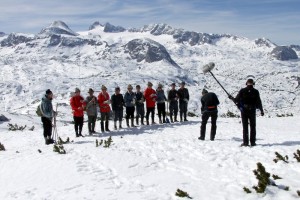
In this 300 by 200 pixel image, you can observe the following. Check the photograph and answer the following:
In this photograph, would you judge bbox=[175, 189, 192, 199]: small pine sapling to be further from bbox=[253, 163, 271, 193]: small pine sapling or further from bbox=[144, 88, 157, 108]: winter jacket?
bbox=[144, 88, 157, 108]: winter jacket

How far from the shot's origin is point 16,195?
10031 mm

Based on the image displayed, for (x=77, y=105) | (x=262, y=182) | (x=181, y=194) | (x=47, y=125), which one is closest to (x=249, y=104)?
(x=262, y=182)

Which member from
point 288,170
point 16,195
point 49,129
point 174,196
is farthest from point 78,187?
point 49,129

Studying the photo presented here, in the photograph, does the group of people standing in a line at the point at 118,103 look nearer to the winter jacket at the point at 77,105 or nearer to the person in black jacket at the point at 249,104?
the winter jacket at the point at 77,105

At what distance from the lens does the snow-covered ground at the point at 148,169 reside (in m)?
9.66

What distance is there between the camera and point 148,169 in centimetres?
1195

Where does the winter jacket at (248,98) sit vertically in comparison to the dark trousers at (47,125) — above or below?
above

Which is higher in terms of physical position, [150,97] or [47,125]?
[150,97]

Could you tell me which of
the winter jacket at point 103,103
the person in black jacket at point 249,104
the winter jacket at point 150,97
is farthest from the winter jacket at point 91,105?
the person in black jacket at point 249,104

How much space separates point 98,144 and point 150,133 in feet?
14.5

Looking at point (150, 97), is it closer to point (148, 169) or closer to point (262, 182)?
point (148, 169)

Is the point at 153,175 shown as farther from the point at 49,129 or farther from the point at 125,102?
the point at 125,102

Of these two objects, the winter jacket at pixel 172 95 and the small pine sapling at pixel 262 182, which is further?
the winter jacket at pixel 172 95

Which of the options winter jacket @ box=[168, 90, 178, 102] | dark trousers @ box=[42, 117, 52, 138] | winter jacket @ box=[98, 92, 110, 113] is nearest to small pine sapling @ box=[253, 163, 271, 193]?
dark trousers @ box=[42, 117, 52, 138]
